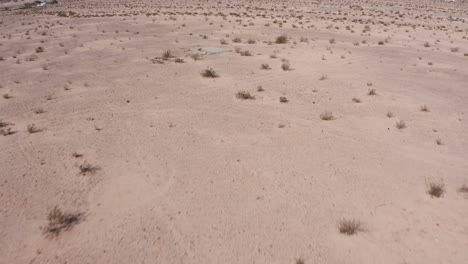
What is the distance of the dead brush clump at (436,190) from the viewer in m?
6.85

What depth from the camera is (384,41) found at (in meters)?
23.2

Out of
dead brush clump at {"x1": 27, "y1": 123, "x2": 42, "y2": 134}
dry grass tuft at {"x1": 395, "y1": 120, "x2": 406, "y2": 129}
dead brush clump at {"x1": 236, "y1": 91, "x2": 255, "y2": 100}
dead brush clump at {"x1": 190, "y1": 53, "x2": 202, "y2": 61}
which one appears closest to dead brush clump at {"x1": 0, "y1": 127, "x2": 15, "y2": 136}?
dead brush clump at {"x1": 27, "y1": 123, "x2": 42, "y2": 134}

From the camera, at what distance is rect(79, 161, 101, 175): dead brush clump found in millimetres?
7602

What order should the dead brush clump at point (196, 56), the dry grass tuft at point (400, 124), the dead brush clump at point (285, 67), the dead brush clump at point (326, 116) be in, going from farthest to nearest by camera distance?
the dead brush clump at point (196, 56) < the dead brush clump at point (285, 67) < the dead brush clump at point (326, 116) < the dry grass tuft at point (400, 124)

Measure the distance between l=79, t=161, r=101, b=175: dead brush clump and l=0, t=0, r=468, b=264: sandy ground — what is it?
0.15 ft

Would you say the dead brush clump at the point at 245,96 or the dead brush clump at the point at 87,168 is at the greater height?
the dead brush clump at the point at 87,168

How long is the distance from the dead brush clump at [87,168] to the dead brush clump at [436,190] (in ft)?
22.0

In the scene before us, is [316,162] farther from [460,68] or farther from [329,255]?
Result: [460,68]

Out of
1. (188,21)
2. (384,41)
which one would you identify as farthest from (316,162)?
(188,21)

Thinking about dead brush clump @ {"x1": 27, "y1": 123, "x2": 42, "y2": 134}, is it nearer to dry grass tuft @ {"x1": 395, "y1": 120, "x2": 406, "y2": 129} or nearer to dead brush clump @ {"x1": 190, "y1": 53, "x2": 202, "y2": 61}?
dead brush clump @ {"x1": 190, "y1": 53, "x2": 202, "y2": 61}

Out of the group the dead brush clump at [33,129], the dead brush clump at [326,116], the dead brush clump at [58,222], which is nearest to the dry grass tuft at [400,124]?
the dead brush clump at [326,116]

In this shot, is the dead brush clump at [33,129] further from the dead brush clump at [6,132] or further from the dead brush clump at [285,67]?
the dead brush clump at [285,67]

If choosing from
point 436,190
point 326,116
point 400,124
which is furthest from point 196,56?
point 436,190

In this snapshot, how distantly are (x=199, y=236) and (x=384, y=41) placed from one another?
21.4m
